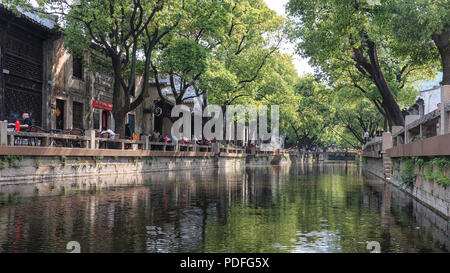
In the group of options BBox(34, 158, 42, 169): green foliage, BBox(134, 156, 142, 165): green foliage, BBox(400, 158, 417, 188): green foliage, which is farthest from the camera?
BBox(134, 156, 142, 165): green foliage

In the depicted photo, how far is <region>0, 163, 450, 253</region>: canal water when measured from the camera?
22.2 ft

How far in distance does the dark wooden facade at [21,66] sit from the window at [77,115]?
12.1 ft

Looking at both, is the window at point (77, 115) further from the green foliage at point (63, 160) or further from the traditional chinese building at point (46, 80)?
the green foliage at point (63, 160)

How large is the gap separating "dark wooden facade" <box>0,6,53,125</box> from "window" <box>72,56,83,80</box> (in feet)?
11.1

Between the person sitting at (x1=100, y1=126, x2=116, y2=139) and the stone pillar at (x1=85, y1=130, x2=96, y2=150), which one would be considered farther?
the person sitting at (x1=100, y1=126, x2=116, y2=139)

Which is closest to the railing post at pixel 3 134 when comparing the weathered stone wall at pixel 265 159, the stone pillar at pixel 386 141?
the stone pillar at pixel 386 141

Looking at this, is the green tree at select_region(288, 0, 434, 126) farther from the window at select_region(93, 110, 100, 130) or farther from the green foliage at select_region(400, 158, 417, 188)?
the window at select_region(93, 110, 100, 130)

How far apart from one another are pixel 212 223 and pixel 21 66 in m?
21.6

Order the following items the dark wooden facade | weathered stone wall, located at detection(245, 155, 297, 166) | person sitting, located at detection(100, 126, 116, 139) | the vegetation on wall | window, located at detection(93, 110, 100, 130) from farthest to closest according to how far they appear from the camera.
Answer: weathered stone wall, located at detection(245, 155, 297, 166) < window, located at detection(93, 110, 100, 130) < person sitting, located at detection(100, 126, 116, 139) < the dark wooden facade < the vegetation on wall

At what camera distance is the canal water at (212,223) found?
6.77m

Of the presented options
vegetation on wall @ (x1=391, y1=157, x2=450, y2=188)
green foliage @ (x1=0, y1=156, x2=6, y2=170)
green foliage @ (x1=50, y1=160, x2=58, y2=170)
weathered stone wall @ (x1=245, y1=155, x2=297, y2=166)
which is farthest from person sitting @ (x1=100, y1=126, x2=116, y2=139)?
weathered stone wall @ (x1=245, y1=155, x2=297, y2=166)

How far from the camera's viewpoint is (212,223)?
8836mm

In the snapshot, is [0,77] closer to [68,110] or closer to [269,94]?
[68,110]
